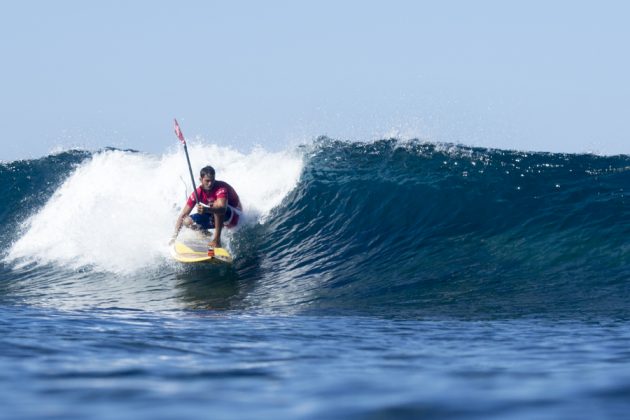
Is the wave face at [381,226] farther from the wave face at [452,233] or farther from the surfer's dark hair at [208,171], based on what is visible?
the surfer's dark hair at [208,171]

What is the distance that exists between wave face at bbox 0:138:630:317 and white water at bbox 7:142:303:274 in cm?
4

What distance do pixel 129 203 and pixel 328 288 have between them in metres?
6.28

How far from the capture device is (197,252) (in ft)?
40.7

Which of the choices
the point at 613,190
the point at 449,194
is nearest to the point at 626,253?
the point at 613,190

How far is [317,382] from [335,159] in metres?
12.9

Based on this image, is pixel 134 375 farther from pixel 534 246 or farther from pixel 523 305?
pixel 534 246

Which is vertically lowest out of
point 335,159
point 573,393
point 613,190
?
point 573,393

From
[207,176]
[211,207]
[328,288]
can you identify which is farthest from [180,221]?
[328,288]

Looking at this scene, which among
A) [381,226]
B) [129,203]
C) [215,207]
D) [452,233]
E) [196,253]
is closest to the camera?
[196,253]

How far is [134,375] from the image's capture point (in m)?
5.01

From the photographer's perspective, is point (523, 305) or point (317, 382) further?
point (523, 305)

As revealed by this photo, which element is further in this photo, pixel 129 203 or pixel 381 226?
pixel 129 203

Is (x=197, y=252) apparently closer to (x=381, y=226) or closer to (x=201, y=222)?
(x=201, y=222)

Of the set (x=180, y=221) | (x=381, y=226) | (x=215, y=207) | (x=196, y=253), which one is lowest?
(x=196, y=253)
